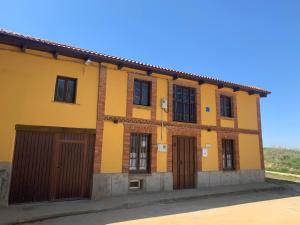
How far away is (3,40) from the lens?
9172 mm

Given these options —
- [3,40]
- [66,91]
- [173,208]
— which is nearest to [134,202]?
[173,208]

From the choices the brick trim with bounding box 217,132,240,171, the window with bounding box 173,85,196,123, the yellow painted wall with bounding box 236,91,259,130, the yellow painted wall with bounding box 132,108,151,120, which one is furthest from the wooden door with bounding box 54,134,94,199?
the yellow painted wall with bounding box 236,91,259,130

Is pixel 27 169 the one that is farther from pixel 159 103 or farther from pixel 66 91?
pixel 159 103

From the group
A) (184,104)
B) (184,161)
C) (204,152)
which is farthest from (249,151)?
(184,104)

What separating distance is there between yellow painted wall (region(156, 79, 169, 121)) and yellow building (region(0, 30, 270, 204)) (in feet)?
0.16

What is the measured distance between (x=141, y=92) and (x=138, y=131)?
6.15 feet

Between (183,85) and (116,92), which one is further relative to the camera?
(183,85)

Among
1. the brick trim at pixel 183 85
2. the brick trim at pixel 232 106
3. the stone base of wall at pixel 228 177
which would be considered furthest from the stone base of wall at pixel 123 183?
the brick trim at pixel 232 106

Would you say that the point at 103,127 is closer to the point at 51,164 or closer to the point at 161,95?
the point at 51,164

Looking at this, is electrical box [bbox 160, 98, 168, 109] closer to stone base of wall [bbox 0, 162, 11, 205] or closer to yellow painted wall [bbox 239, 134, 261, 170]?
yellow painted wall [bbox 239, 134, 261, 170]

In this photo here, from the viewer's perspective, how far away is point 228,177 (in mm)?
14398

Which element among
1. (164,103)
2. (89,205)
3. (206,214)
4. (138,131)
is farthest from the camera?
(164,103)

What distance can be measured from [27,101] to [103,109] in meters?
2.87

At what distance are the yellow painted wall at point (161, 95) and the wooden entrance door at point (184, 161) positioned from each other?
1.25 meters
